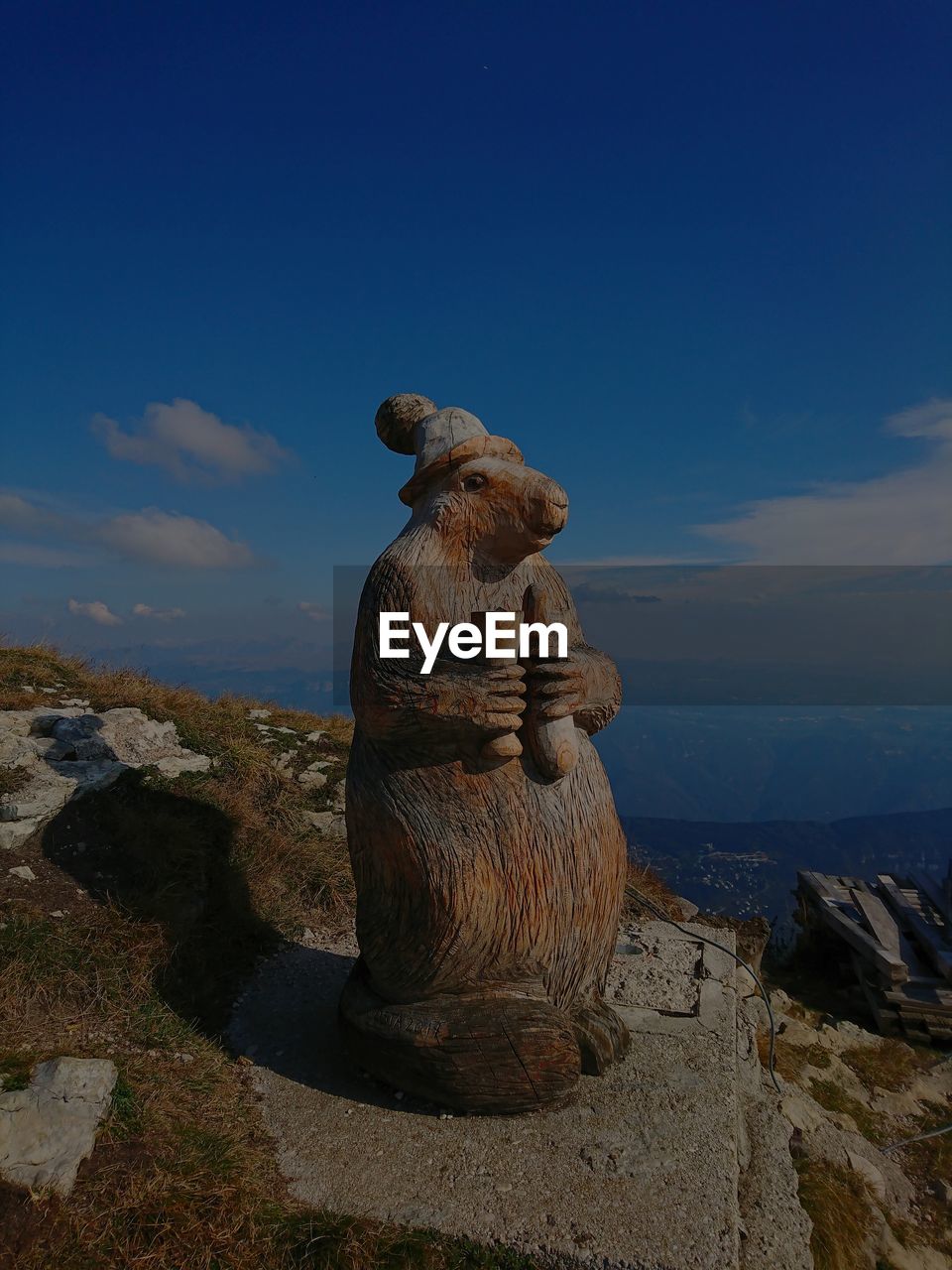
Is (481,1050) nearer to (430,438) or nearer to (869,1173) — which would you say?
(869,1173)

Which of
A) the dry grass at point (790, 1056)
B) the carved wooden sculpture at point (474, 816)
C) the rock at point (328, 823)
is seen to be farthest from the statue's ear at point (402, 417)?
the dry grass at point (790, 1056)

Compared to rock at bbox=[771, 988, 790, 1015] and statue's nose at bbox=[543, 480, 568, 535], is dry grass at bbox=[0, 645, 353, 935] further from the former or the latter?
statue's nose at bbox=[543, 480, 568, 535]

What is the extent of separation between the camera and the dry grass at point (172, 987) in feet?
7.83

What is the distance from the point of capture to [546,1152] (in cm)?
286

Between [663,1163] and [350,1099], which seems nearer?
[663,1163]

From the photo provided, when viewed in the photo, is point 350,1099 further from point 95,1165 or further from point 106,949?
point 106,949

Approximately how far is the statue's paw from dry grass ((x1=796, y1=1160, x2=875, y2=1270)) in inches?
40.3

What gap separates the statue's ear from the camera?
3424mm

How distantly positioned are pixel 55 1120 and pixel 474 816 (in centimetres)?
189

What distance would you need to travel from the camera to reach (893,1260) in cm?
325

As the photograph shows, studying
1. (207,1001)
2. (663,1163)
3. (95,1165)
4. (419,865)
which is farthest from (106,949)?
(663,1163)

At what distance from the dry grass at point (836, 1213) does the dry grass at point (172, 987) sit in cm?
154

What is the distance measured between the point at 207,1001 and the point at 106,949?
626mm

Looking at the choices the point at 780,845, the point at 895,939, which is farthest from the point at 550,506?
the point at 780,845
